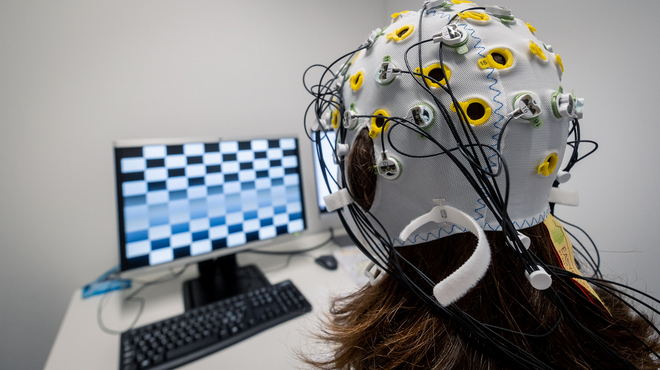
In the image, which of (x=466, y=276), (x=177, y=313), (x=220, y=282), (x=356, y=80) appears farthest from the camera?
(x=220, y=282)

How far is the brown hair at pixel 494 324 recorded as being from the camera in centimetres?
35

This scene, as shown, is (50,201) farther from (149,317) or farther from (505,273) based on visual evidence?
(505,273)

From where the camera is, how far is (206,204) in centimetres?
89

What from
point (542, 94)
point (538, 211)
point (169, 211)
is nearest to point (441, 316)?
point (538, 211)

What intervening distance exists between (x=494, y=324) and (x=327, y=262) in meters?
0.70

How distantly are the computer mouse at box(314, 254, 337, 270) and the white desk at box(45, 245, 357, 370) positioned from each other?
16 mm

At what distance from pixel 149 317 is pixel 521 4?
1.48 meters

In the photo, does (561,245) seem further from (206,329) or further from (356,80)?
(206,329)

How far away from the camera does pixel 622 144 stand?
2.23ft

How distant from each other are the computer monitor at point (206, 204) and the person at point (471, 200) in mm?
617

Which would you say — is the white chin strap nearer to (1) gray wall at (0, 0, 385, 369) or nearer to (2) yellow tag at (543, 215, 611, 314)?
(2) yellow tag at (543, 215, 611, 314)

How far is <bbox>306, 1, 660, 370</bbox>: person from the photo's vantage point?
1.09 ft

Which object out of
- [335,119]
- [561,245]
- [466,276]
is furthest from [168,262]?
[561,245]

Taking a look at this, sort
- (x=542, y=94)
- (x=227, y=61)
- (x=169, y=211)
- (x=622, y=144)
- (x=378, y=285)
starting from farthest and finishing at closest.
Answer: (x=227, y=61)
(x=169, y=211)
(x=622, y=144)
(x=378, y=285)
(x=542, y=94)
